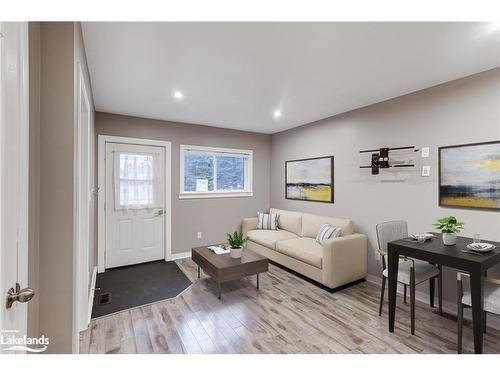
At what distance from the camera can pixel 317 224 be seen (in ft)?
12.7

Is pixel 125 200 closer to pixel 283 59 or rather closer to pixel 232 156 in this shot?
pixel 232 156

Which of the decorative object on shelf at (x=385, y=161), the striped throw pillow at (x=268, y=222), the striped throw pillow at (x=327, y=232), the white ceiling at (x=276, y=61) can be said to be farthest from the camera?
the striped throw pillow at (x=268, y=222)

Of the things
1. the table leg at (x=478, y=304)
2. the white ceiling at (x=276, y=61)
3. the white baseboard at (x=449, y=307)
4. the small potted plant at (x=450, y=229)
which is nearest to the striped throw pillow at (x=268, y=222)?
the white baseboard at (x=449, y=307)

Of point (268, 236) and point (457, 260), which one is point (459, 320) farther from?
point (268, 236)

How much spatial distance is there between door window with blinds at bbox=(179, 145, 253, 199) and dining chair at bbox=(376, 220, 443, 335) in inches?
112

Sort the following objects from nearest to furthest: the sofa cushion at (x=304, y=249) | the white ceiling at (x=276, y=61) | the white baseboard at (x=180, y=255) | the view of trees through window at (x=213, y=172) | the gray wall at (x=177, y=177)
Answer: the white ceiling at (x=276, y=61) < the sofa cushion at (x=304, y=249) < the gray wall at (x=177, y=177) < the white baseboard at (x=180, y=255) < the view of trees through window at (x=213, y=172)

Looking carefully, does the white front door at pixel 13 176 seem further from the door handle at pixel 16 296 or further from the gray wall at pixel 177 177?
the gray wall at pixel 177 177

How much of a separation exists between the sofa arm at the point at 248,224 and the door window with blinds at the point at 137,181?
1.60 metres

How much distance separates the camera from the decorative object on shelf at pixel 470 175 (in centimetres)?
224

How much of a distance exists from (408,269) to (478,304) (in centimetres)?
61

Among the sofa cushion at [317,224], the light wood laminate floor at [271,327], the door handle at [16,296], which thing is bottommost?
the light wood laminate floor at [271,327]

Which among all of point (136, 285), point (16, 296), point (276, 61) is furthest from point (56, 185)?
point (136, 285)

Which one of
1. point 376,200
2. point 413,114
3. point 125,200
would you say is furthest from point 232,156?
point 413,114

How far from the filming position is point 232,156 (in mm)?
4840
